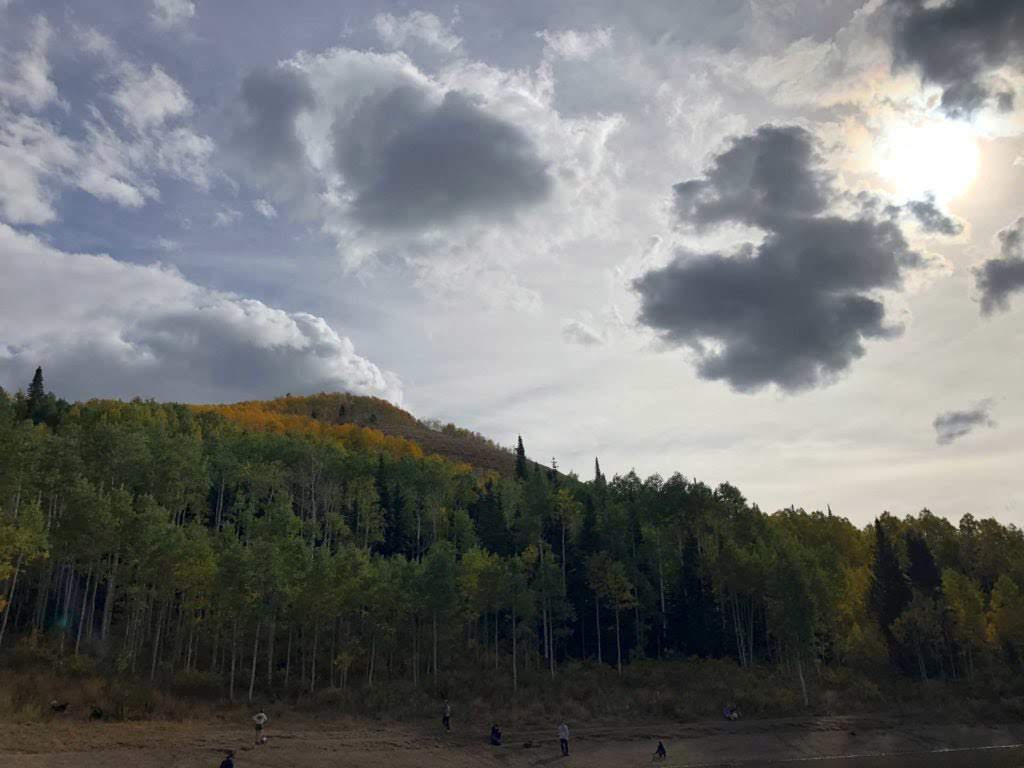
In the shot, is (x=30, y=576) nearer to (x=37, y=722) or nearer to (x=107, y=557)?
(x=107, y=557)

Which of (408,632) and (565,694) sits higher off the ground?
(408,632)

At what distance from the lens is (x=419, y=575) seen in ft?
244

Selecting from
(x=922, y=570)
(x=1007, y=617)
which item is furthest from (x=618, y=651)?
(x=922, y=570)

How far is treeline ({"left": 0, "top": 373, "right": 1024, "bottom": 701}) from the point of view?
214 ft

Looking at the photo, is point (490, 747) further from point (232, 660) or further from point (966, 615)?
point (966, 615)

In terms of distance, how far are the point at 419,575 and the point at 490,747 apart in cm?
2299

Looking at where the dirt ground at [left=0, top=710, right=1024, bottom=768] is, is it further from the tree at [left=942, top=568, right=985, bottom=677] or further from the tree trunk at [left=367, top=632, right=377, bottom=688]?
the tree at [left=942, top=568, right=985, bottom=677]

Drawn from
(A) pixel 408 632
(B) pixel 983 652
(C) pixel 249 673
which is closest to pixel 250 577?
(C) pixel 249 673

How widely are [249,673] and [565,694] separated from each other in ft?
100

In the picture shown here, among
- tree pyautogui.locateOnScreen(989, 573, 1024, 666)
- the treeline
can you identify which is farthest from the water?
tree pyautogui.locateOnScreen(989, 573, 1024, 666)

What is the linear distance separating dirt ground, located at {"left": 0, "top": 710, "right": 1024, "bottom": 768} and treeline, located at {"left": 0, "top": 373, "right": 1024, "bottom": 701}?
1208 centimetres

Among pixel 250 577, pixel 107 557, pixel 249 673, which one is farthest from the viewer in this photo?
pixel 107 557

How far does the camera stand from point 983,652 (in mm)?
88438

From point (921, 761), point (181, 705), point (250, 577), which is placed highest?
point (250, 577)
